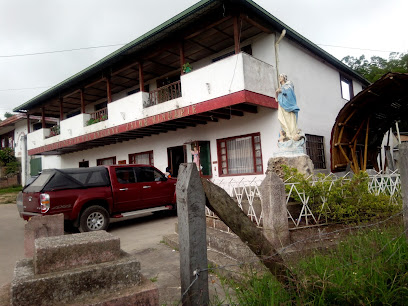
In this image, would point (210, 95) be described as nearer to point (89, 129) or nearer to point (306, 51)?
point (306, 51)

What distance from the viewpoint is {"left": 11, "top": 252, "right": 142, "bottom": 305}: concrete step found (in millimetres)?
1844

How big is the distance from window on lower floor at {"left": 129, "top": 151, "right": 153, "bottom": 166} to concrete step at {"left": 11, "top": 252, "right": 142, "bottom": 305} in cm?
1262

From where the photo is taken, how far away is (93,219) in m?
7.52

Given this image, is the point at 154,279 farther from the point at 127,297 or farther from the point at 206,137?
the point at 206,137

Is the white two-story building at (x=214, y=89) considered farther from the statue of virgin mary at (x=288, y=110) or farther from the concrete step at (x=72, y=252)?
the concrete step at (x=72, y=252)

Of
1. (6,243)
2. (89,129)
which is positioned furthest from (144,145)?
(6,243)

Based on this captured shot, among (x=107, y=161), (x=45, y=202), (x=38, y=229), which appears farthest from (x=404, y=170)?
(x=107, y=161)

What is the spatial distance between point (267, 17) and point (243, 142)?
4.38 metres

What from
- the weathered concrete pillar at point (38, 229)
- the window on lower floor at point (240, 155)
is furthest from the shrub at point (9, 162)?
the weathered concrete pillar at point (38, 229)

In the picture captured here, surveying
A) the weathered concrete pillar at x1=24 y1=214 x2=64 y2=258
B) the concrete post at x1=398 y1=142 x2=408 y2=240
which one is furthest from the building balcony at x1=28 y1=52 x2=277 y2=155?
the weathered concrete pillar at x1=24 y1=214 x2=64 y2=258

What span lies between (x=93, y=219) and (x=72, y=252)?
583cm

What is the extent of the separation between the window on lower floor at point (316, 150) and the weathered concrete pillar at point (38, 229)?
378 inches

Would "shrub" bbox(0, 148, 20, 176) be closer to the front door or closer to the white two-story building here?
the white two-story building

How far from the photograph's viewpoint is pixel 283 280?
2.45 metres
